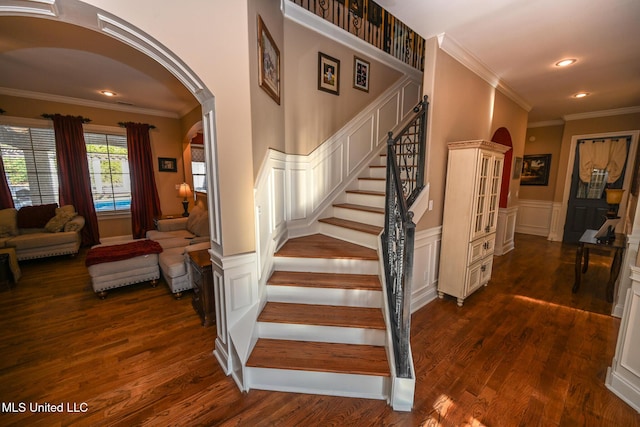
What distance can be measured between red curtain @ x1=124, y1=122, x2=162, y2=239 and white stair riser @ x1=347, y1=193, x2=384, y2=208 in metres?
4.87

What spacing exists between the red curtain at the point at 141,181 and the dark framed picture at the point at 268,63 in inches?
184

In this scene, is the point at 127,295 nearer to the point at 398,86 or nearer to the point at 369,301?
the point at 369,301

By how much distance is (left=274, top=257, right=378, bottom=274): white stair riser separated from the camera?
8.13 ft

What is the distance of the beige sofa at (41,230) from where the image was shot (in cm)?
415

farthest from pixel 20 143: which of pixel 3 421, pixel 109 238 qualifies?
pixel 3 421

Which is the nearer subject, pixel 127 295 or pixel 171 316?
pixel 171 316

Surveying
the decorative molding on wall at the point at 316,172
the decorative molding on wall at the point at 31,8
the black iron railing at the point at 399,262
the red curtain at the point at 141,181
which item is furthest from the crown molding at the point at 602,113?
the red curtain at the point at 141,181

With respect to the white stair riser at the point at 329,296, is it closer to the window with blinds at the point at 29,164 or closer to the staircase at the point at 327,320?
the staircase at the point at 327,320

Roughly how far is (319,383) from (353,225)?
1625 mm

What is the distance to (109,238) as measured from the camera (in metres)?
5.62

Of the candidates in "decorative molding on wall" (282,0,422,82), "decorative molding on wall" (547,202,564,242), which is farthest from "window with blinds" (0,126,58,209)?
"decorative molding on wall" (547,202,564,242)

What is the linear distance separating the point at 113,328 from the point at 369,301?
2.62m

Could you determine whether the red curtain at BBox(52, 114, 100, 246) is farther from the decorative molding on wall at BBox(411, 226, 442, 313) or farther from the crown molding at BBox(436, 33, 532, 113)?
the crown molding at BBox(436, 33, 532, 113)

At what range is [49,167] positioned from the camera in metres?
4.94
